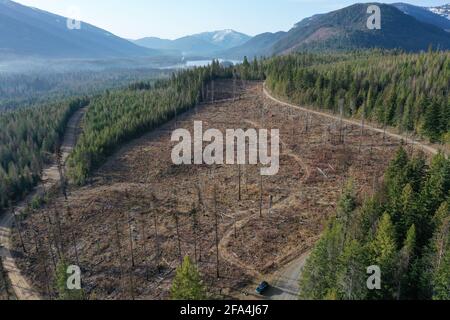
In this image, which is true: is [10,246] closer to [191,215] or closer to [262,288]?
[191,215]

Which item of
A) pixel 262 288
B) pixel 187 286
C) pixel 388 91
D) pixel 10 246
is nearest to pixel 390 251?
pixel 262 288

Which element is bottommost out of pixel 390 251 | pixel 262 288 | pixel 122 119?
pixel 262 288

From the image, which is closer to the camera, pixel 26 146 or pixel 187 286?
pixel 187 286

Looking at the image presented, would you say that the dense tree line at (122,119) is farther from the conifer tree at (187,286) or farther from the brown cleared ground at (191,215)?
the conifer tree at (187,286)

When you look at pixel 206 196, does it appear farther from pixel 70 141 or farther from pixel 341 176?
pixel 70 141

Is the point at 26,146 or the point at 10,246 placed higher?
the point at 26,146

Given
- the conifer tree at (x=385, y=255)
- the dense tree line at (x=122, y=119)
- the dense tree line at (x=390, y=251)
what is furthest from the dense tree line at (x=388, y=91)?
the conifer tree at (x=385, y=255)
